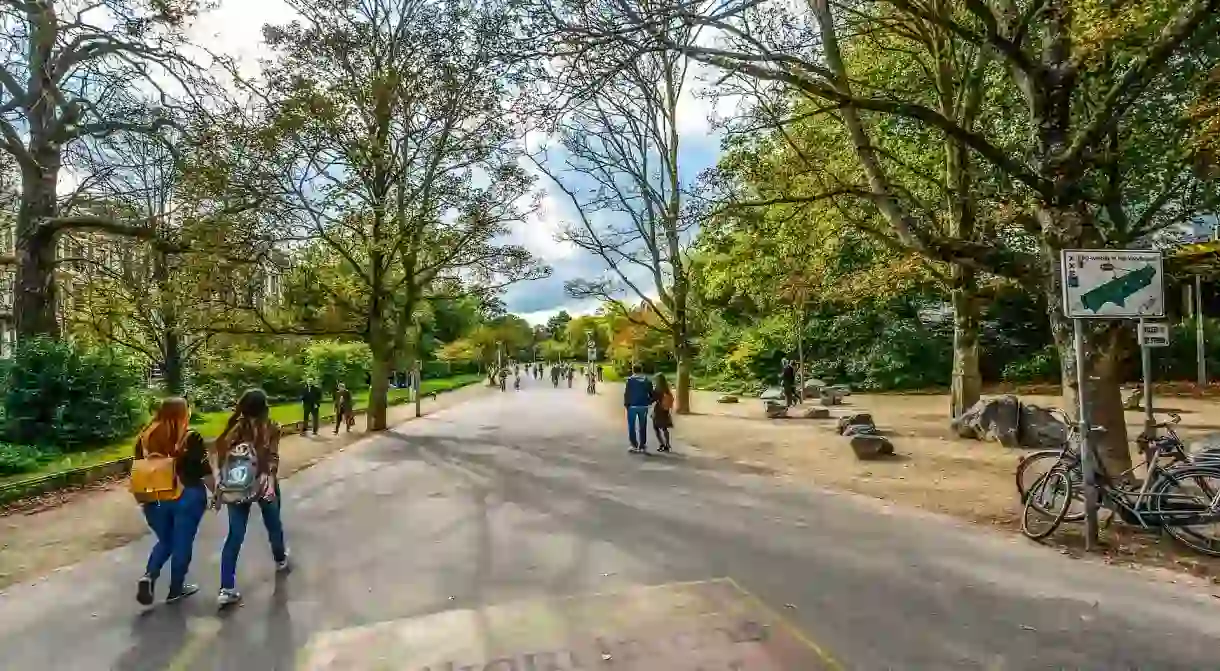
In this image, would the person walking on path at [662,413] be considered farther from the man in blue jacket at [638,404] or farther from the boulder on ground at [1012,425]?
the boulder on ground at [1012,425]

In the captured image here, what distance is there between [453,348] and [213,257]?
181ft

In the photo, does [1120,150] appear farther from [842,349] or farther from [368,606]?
[842,349]

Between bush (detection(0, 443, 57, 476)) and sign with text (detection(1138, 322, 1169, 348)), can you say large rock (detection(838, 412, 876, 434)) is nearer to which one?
sign with text (detection(1138, 322, 1169, 348))

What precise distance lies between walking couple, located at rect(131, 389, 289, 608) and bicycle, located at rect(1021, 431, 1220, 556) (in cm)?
677

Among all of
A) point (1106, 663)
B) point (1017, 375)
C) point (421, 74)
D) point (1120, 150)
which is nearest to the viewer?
point (1106, 663)

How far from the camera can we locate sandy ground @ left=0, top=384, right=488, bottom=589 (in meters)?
7.42

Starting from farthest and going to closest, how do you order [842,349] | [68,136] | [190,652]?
[842,349], [68,136], [190,652]

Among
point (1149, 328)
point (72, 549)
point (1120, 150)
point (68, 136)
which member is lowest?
point (72, 549)

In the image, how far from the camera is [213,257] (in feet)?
53.2

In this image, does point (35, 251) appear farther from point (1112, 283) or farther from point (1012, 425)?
point (1012, 425)

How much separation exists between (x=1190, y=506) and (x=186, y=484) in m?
8.05

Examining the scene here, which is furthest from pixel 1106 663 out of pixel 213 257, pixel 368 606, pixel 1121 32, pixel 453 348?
pixel 453 348

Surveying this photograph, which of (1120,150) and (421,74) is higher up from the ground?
(421,74)

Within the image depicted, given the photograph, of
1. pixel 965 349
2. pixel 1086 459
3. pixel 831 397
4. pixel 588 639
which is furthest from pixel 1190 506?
pixel 831 397
